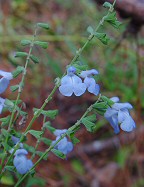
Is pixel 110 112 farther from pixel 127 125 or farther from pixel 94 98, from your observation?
pixel 94 98

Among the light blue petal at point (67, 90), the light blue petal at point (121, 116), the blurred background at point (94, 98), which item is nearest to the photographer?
the light blue petal at point (67, 90)

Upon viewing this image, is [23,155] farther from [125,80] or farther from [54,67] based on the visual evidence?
[125,80]

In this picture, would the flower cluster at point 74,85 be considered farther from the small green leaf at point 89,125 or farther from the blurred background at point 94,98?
the blurred background at point 94,98

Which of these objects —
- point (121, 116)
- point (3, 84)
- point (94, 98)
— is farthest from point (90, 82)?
point (94, 98)

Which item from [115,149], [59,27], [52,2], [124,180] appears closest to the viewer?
[124,180]

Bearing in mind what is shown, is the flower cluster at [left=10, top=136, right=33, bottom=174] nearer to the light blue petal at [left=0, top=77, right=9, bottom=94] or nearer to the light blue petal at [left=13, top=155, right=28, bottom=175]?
the light blue petal at [left=13, top=155, right=28, bottom=175]

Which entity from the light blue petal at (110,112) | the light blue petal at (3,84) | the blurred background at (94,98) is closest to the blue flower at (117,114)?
the light blue petal at (110,112)

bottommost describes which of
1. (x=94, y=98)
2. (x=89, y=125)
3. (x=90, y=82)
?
(x=89, y=125)

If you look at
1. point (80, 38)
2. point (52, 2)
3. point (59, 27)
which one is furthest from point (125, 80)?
point (52, 2)

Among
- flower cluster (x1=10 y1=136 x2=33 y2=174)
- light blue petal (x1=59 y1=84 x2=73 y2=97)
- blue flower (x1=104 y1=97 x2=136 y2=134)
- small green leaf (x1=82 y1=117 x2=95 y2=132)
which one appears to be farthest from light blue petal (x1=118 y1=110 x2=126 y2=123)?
flower cluster (x1=10 y1=136 x2=33 y2=174)
